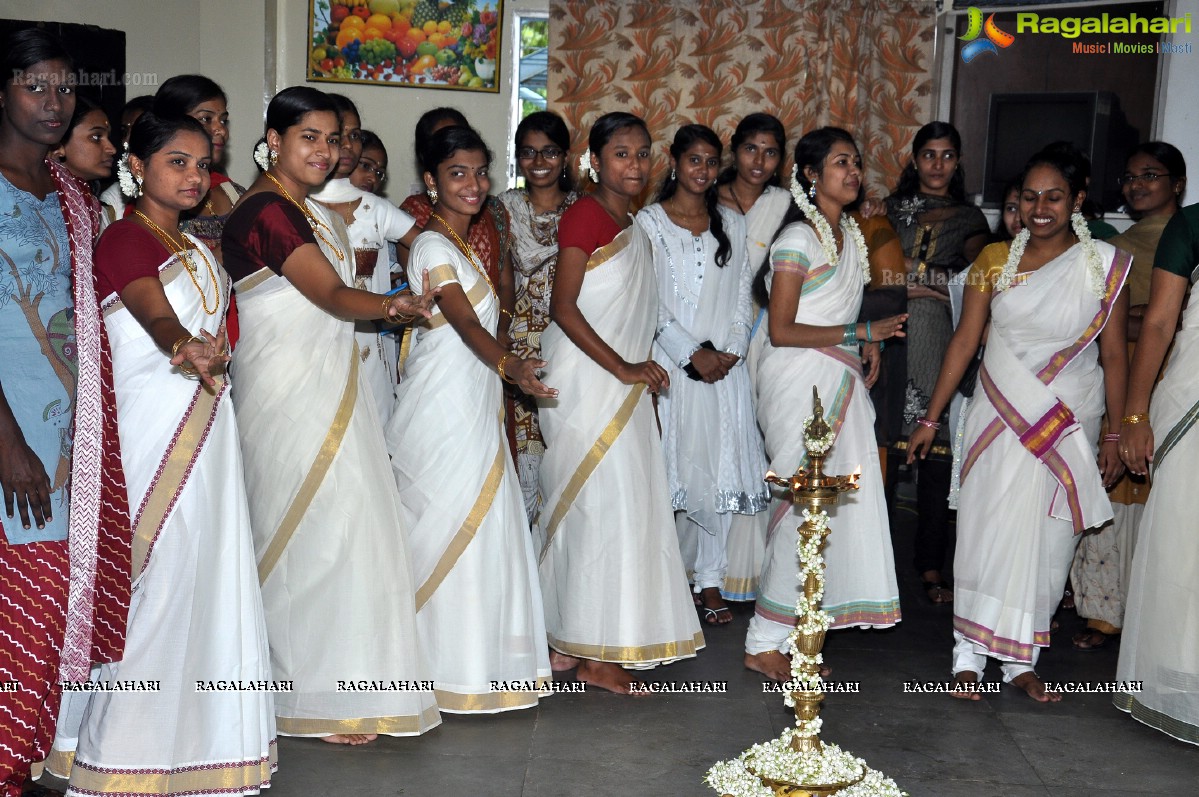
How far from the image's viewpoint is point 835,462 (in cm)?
396

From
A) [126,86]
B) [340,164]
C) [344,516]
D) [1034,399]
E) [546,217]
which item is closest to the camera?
[344,516]

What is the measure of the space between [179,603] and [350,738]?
2.25 feet

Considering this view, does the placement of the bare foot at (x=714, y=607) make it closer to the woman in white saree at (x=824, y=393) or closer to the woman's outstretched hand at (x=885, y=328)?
the woman in white saree at (x=824, y=393)

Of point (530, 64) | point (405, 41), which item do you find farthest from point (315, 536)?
point (530, 64)

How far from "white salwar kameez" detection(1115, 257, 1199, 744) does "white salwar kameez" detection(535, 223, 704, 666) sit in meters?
1.35

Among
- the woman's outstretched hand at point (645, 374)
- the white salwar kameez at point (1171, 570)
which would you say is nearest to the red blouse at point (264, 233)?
the woman's outstretched hand at point (645, 374)

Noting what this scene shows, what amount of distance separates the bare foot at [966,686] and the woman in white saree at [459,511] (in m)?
1.34

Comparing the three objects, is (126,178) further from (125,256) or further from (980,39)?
(980,39)

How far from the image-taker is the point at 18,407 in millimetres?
2727

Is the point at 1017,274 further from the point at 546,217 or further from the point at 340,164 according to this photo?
the point at 340,164

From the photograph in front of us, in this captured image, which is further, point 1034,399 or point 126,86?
point 126,86

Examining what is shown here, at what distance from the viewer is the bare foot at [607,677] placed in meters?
3.77

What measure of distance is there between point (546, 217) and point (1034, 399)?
2.07 metres

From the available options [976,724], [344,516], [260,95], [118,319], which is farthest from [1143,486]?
[260,95]
